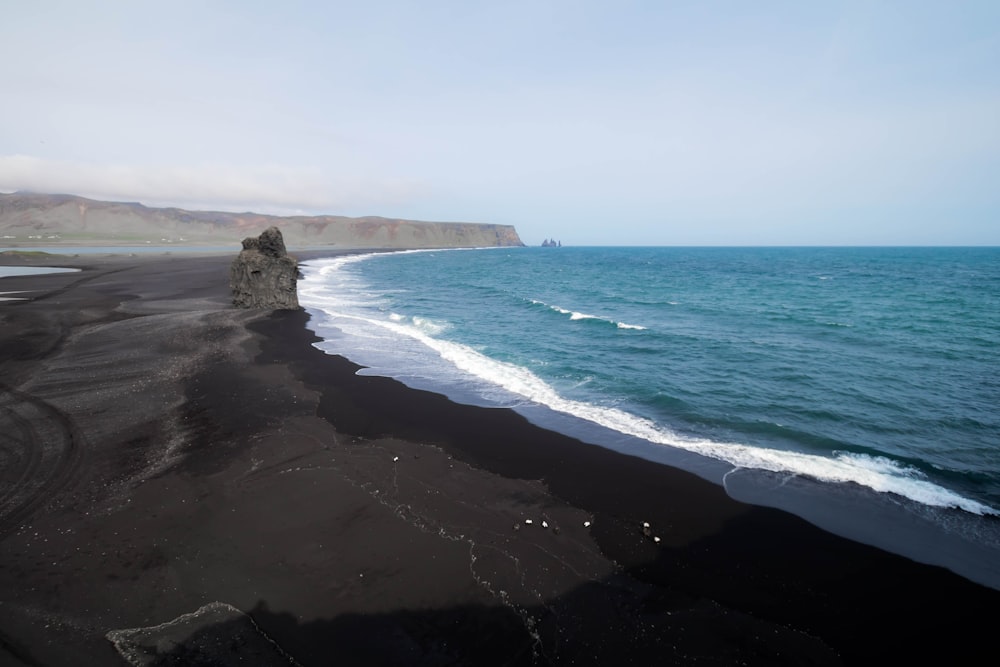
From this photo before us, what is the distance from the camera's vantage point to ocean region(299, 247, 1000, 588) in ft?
32.8

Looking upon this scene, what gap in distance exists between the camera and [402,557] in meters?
7.69

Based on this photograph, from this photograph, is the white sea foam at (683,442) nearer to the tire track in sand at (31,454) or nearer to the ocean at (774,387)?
the ocean at (774,387)

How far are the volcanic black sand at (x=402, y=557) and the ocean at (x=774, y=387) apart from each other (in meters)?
1.69

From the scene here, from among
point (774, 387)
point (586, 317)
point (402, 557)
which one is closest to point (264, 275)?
point (586, 317)

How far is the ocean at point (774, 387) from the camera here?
9.99 m

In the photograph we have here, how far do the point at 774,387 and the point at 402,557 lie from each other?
623 inches

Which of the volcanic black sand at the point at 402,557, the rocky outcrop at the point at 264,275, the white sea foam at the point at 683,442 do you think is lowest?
the volcanic black sand at the point at 402,557

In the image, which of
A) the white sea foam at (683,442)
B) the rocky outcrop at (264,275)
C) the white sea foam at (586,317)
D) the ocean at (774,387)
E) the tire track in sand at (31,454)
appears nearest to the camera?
the tire track in sand at (31,454)

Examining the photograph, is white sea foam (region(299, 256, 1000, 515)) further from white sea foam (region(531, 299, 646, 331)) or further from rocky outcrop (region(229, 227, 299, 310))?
white sea foam (region(531, 299, 646, 331))

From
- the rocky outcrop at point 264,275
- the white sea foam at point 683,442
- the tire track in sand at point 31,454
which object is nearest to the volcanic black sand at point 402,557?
the tire track in sand at point 31,454

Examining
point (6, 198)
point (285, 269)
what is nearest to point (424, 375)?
point (285, 269)

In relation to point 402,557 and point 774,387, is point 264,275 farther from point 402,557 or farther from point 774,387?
point 774,387

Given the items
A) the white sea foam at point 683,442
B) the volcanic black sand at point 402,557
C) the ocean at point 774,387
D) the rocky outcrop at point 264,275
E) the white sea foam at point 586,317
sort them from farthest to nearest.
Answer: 1. the rocky outcrop at point 264,275
2. the white sea foam at point 586,317
3. the white sea foam at point 683,442
4. the ocean at point 774,387
5. the volcanic black sand at point 402,557

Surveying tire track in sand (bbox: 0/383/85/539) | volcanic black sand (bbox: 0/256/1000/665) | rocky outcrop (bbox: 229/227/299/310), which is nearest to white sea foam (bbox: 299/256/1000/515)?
volcanic black sand (bbox: 0/256/1000/665)
